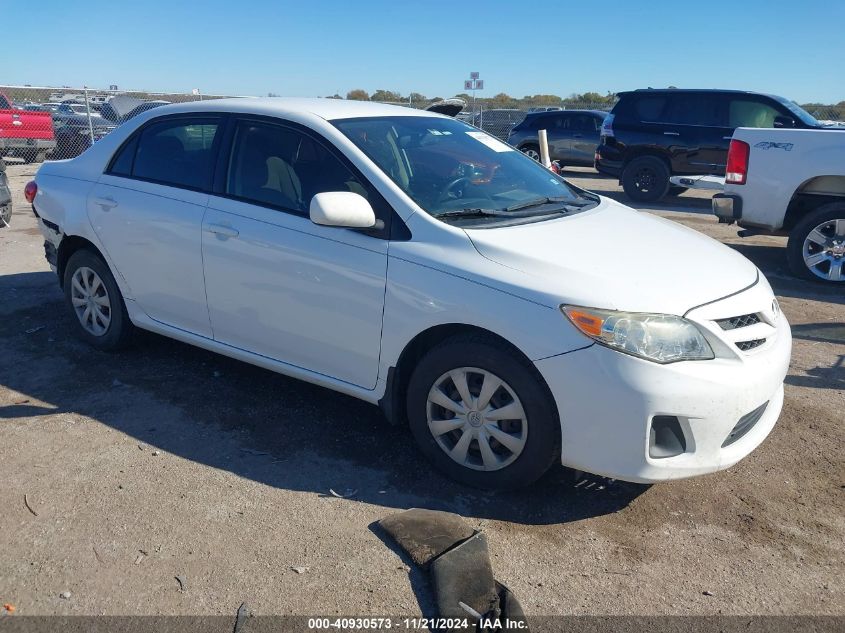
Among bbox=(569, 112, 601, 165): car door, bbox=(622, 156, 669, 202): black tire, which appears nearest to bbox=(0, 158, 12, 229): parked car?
bbox=(622, 156, 669, 202): black tire

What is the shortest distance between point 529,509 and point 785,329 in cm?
158

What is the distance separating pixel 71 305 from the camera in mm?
5262

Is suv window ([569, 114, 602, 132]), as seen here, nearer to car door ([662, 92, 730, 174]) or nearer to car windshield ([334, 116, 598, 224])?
car door ([662, 92, 730, 174])

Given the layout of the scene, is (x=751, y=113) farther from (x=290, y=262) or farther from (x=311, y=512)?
(x=311, y=512)

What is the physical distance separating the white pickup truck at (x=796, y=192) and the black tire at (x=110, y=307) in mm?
6026

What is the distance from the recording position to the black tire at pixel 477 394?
10.4ft

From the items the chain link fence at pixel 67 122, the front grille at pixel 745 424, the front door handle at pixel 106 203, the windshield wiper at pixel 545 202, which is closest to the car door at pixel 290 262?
the windshield wiper at pixel 545 202

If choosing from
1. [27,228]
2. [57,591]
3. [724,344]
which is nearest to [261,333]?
[57,591]

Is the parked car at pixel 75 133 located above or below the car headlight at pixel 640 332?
above

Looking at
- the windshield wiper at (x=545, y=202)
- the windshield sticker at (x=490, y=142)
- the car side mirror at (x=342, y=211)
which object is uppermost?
the windshield sticker at (x=490, y=142)

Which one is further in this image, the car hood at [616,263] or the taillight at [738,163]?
the taillight at [738,163]

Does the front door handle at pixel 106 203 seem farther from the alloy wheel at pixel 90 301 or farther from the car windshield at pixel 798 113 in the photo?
the car windshield at pixel 798 113

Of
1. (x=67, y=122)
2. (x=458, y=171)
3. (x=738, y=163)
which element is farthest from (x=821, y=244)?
(x=67, y=122)

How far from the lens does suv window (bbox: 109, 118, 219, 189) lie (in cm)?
438
